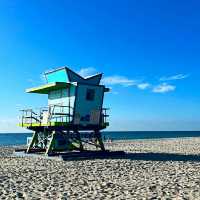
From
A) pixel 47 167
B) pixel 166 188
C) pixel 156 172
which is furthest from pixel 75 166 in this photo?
pixel 166 188

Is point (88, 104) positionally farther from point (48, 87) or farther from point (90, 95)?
point (48, 87)

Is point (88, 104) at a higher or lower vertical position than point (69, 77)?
lower

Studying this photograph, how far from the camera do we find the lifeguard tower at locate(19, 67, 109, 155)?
78.6 feet

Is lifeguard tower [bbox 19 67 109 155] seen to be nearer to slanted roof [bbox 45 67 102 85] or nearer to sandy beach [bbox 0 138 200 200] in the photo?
slanted roof [bbox 45 67 102 85]

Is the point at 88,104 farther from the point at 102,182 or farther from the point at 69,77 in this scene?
the point at 102,182

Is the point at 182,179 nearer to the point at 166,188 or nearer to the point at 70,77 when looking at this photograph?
the point at 166,188

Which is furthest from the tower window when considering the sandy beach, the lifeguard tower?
the sandy beach

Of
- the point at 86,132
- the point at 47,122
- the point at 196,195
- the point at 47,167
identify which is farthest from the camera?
the point at 86,132

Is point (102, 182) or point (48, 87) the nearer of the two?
point (102, 182)

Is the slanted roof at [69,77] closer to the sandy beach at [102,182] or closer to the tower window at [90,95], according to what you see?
the tower window at [90,95]

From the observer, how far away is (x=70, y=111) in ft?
79.3

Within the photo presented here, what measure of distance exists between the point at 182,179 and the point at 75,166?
651 centimetres

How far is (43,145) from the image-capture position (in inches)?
1080

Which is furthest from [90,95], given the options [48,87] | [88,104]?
[48,87]
